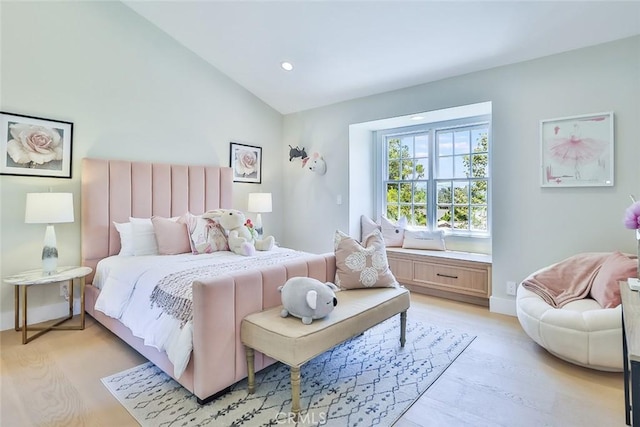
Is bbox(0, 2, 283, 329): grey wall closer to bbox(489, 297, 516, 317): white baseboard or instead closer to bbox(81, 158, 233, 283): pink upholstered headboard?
bbox(81, 158, 233, 283): pink upholstered headboard

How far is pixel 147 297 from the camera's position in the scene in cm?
228

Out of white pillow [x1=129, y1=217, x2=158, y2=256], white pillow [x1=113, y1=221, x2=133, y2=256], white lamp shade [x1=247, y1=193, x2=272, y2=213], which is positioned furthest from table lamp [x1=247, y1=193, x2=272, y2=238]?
white pillow [x1=113, y1=221, x2=133, y2=256]

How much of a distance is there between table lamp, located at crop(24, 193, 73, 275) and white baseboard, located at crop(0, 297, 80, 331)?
1.69 feet

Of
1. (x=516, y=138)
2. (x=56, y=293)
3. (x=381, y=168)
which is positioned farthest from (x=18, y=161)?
(x=516, y=138)

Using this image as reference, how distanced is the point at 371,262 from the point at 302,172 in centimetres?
267

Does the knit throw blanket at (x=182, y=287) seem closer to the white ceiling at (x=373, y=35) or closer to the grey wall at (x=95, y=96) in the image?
the grey wall at (x=95, y=96)

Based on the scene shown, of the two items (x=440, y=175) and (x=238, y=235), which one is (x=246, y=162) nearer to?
(x=238, y=235)

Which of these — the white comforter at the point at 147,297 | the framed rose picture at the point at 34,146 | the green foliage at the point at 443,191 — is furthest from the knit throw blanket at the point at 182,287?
the green foliage at the point at 443,191

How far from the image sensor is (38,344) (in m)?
2.64

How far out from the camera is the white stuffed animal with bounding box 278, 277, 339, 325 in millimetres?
1873

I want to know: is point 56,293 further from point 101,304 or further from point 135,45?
point 135,45

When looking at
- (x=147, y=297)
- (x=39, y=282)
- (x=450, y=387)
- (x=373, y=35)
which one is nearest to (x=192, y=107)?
(x=373, y=35)

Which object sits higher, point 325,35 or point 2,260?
point 325,35

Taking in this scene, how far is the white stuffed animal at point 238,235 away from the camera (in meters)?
3.10
